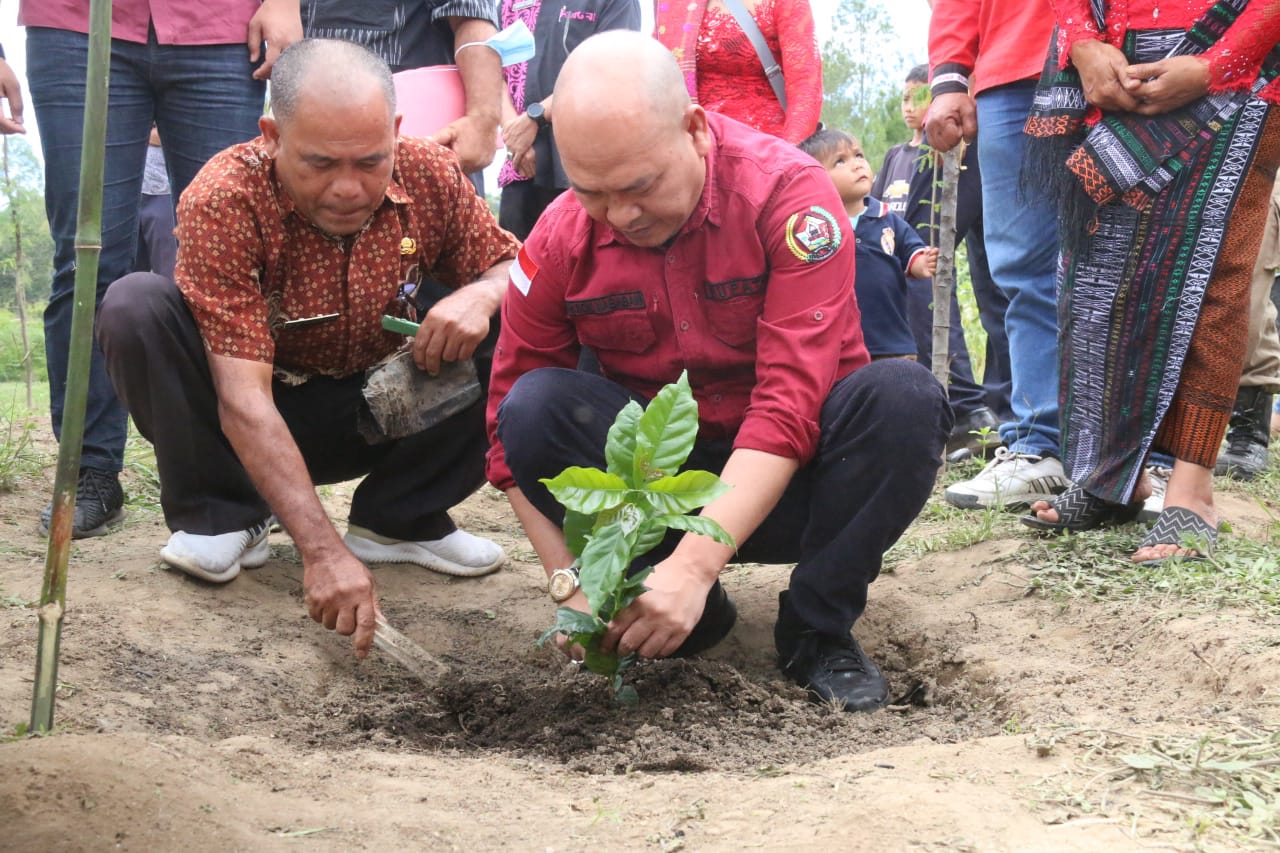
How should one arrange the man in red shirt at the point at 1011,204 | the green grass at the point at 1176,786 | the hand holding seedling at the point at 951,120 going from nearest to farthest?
the green grass at the point at 1176,786 < the man in red shirt at the point at 1011,204 < the hand holding seedling at the point at 951,120

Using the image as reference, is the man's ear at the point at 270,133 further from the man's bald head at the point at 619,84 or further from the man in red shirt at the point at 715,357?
the man's bald head at the point at 619,84

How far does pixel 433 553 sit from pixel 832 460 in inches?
54.9

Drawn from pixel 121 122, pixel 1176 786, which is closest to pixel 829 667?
pixel 1176 786

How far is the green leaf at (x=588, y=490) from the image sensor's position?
1.95 m

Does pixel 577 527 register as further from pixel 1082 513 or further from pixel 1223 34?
pixel 1223 34

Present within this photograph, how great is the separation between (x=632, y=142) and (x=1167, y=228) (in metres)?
1.47

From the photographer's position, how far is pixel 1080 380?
309cm

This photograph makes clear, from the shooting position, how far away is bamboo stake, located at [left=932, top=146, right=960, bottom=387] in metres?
3.81

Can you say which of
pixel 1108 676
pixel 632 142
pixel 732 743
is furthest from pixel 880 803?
pixel 632 142

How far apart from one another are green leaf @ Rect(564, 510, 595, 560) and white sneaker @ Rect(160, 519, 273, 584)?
3.76 feet

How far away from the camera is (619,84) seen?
212 cm

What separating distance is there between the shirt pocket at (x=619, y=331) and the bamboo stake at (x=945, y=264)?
1679mm

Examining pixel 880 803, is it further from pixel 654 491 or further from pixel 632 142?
pixel 632 142

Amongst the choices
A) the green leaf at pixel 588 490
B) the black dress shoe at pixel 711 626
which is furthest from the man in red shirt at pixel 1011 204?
the green leaf at pixel 588 490
